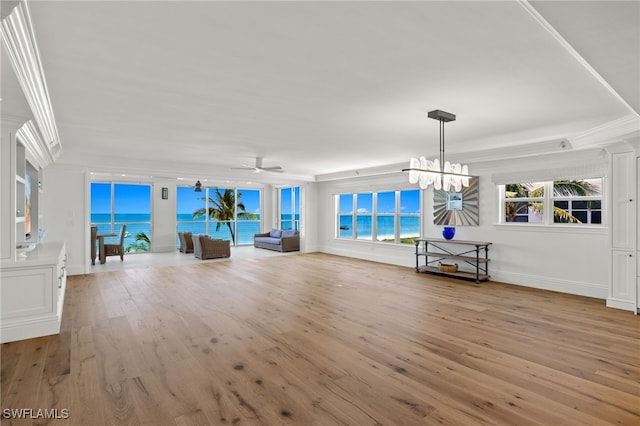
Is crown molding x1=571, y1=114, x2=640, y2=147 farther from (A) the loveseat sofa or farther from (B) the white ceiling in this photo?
(A) the loveseat sofa

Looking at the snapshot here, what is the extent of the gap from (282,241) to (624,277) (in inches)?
323

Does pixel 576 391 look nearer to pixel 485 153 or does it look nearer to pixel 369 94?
pixel 369 94

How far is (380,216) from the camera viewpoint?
9188mm

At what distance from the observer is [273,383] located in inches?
101

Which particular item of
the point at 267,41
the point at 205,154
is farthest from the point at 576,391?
the point at 205,154

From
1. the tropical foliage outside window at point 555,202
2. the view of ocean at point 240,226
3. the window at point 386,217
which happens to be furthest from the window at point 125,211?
the tropical foliage outside window at point 555,202

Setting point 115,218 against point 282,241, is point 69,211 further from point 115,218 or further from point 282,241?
point 282,241

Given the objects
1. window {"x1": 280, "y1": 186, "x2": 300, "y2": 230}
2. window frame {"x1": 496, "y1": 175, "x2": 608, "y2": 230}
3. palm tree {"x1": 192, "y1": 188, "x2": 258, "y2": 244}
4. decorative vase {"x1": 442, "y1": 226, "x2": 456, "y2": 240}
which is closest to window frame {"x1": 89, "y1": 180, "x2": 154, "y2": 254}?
palm tree {"x1": 192, "y1": 188, "x2": 258, "y2": 244}

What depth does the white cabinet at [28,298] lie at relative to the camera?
3391mm

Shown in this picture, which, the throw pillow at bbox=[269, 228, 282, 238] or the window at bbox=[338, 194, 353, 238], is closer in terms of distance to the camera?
the window at bbox=[338, 194, 353, 238]

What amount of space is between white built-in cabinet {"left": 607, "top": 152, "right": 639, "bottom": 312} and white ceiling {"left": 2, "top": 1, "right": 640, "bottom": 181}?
1.95ft

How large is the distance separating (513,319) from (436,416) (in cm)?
256

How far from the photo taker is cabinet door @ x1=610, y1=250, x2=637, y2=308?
14.8ft

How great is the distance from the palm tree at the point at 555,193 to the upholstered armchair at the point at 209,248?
7.13 m
